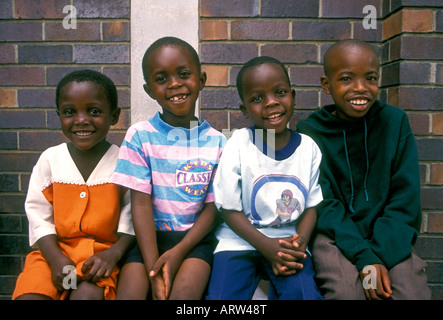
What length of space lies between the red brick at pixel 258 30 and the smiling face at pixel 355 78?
18.9 inches

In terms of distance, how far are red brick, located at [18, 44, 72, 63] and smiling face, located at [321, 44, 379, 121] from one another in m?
1.63

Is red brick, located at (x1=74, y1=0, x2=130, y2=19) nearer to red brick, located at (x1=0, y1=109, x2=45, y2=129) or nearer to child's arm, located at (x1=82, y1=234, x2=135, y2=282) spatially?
red brick, located at (x1=0, y1=109, x2=45, y2=129)

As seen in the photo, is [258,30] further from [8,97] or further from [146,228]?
[8,97]

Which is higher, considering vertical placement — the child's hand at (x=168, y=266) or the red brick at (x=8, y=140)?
the red brick at (x=8, y=140)

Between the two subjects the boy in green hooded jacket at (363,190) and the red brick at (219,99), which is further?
the red brick at (219,99)

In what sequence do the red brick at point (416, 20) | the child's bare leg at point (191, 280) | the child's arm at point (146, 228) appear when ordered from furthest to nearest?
the red brick at point (416, 20)
the child's arm at point (146, 228)
the child's bare leg at point (191, 280)

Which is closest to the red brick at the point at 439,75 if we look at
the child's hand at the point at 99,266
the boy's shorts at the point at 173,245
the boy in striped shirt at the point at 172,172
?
the boy in striped shirt at the point at 172,172

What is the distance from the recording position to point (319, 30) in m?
2.20

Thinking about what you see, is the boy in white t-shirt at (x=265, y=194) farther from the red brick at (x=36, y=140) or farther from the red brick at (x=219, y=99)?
the red brick at (x=36, y=140)

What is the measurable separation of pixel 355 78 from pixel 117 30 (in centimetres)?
146

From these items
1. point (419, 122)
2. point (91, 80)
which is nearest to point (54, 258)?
point (91, 80)

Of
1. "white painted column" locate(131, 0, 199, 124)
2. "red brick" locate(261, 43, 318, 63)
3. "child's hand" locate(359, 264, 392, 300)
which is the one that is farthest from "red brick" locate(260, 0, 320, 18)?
"child's hand" locate(359, 264, 392, 300)

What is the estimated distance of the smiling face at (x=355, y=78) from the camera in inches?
69.4
